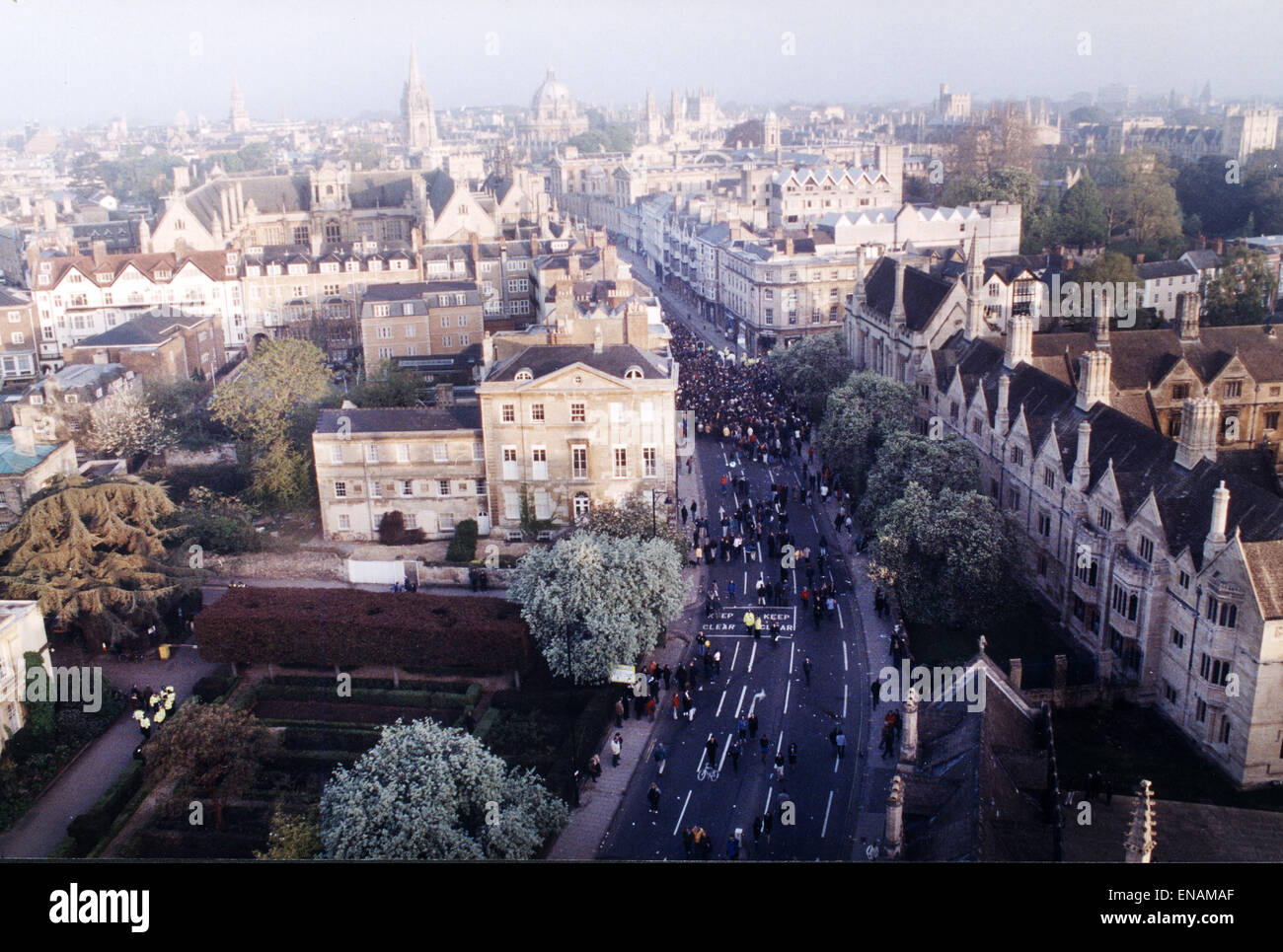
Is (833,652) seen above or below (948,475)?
below

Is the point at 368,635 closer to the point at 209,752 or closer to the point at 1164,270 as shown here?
the point at 209,752

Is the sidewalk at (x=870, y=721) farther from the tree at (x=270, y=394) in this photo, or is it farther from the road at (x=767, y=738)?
the tree at (x=270, y=394)

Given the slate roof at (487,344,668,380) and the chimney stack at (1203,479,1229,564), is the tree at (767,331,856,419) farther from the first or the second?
the chimney stack at (1203,479,1229,564)

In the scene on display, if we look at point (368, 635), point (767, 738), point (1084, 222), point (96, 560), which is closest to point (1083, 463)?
point (767, 738)

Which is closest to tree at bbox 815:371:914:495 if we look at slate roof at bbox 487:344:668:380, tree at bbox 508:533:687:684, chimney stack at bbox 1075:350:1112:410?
chimney stack at bbox 1075:350:1112:410

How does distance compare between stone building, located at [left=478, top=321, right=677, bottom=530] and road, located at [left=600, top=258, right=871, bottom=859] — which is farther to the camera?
stone building, located at [left=478, top=321, right=677, bottom=530]
